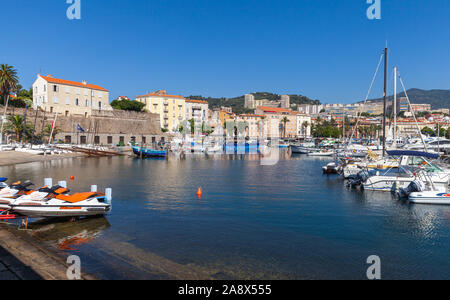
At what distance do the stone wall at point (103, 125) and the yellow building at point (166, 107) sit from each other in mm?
19403

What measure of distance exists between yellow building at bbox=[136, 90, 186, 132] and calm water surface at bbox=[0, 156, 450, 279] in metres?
101

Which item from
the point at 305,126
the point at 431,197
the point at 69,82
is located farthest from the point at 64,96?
the point at 305,126

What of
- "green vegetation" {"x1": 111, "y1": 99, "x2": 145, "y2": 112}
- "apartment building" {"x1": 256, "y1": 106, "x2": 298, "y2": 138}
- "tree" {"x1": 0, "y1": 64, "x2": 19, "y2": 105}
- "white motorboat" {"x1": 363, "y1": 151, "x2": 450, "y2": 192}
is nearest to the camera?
"white motorboat" {"x1": 363, "y1": 151, "x2": 450, "y2": 192}

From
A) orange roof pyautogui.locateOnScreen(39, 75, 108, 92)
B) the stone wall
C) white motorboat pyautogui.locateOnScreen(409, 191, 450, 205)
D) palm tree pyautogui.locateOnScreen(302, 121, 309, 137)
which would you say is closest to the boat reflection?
white motorboat pyautogui.locateOnScreen(409, 191, 450, 205)

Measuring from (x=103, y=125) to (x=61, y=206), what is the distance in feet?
248

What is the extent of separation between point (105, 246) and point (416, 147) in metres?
45.6

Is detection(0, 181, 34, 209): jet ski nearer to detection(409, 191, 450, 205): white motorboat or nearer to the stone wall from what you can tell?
detection(409, 191, 450, 205): white motorboat

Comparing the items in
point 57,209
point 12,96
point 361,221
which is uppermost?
point 12,96

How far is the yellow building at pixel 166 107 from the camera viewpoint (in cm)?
12188

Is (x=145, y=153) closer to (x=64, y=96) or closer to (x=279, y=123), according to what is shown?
(x=64, y=96)

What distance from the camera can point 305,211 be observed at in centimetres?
1938

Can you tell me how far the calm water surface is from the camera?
34.9 feet
